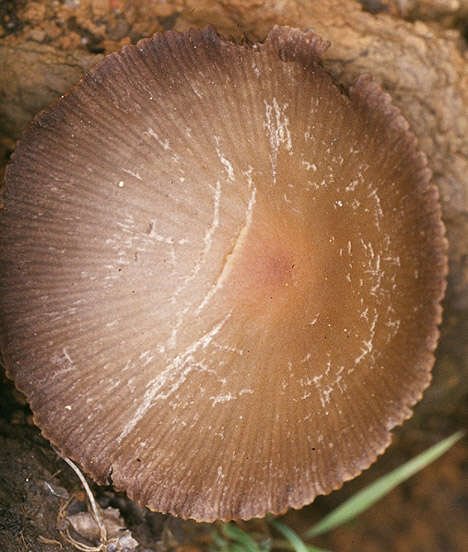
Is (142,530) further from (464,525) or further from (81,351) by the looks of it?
(464,525)

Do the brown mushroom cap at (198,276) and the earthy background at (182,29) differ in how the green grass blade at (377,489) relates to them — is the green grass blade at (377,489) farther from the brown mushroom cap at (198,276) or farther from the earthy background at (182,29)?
the brown mushroom cap at (198,276)

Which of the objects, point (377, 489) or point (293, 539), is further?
point (377, 489)

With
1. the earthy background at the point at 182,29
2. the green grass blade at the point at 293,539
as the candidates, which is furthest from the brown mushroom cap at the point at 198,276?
the green grass blade at the point at 293,539

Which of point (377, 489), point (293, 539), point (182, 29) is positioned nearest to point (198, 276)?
point (182, 29)

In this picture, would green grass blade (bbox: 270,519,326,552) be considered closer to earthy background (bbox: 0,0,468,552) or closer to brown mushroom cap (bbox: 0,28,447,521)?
earthy background (bbox: 0,0,468,552)

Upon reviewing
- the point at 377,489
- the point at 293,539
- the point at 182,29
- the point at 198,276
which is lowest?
the point at 293,539

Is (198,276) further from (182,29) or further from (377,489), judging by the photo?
(377,489)

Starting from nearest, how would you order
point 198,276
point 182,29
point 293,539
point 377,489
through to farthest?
point 198,276 < point 182,29 < point 293,539 < point 377,489

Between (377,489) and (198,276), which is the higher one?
(198,276)
